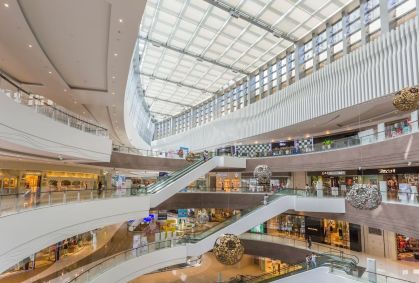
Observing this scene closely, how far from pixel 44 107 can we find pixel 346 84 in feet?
48.7

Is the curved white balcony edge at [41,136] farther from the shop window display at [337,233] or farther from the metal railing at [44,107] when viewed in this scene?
the shop window display at [337,233]

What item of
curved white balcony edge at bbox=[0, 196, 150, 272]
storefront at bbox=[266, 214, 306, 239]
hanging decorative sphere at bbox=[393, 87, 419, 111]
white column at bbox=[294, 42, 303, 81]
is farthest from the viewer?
white column at bbox=[294, 42, 303, 81]

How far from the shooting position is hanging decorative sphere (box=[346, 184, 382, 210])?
9.06 m

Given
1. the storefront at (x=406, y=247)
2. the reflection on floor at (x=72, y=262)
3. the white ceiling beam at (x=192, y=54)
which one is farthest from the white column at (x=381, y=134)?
the reflection on floor at (x=72, y=262)

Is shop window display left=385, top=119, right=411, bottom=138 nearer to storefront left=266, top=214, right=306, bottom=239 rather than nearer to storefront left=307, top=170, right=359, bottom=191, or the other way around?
storefront left=307, top=170, right=359, bottom=191

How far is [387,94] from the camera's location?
1427cm

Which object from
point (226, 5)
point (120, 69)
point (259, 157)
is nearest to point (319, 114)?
point (259, 157)

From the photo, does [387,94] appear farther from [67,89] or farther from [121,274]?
[67,89]

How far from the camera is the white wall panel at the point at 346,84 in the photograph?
13727 millimetres

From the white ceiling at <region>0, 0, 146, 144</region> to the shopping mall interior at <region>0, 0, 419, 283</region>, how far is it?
2.5 inches

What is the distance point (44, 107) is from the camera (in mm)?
9406

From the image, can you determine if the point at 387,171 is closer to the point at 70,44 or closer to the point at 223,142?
the point at 223,142

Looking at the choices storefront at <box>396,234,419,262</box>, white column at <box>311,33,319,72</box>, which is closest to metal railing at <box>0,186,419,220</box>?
storefront at <box>396,234,419,262</box>

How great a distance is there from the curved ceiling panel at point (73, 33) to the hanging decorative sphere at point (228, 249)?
8.34 meters
